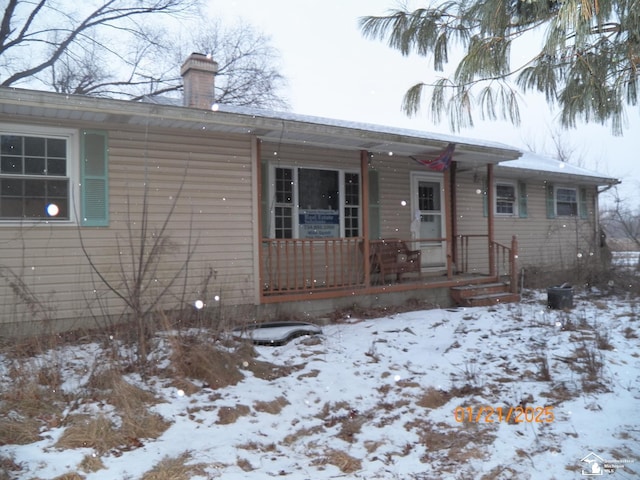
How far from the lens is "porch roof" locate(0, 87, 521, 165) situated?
586 cm

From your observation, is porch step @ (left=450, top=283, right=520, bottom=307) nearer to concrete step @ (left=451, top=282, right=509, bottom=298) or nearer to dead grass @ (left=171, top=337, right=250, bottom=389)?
concrete step @ (left=451, top=282, right=509, bottom=298)

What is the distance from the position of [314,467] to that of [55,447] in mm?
1908

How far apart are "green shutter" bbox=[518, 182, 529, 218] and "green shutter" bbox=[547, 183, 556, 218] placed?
43.9 inches

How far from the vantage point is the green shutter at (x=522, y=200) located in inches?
512

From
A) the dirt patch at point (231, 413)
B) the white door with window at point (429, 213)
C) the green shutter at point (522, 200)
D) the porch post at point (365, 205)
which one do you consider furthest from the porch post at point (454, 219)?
the dirt patch at point (231, 413)

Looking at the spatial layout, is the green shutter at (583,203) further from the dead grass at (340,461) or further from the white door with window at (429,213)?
the dead grass at (340,461)

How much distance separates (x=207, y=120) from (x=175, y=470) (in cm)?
471

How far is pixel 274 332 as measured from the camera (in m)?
6.76

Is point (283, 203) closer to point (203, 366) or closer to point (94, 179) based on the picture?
point (94, 179)

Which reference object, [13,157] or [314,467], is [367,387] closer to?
[314,467]

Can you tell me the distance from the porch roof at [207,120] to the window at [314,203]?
0.96 m

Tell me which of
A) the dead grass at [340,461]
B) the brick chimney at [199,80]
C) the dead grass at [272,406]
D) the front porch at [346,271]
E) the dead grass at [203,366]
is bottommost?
the dead grass at [340,461]

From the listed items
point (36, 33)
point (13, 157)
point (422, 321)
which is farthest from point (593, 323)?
point (36, 33)

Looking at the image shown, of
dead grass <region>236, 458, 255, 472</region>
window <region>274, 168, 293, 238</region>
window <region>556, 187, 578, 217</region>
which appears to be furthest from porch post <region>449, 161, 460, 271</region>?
dead grass <region>236, 458, 255, 472</region>
